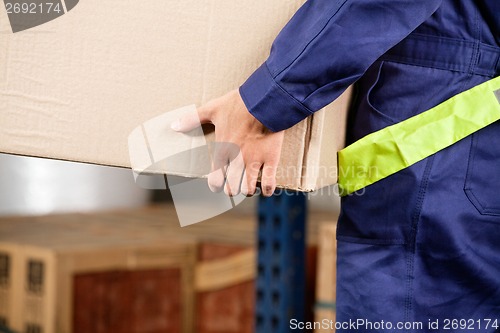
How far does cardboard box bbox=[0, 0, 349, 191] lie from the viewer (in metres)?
1.02

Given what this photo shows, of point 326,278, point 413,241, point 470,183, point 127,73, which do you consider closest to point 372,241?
point 413,241

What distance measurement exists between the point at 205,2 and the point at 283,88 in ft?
0.60

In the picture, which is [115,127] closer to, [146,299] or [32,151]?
[32,151]

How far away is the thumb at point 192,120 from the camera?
102 cm

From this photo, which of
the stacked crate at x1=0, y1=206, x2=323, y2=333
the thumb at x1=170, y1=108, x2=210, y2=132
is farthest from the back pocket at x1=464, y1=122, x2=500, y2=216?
the stacked crate at x1=0, y1=206, x2=323, y2=333

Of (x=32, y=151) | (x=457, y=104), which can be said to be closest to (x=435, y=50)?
(x=457, y=104)

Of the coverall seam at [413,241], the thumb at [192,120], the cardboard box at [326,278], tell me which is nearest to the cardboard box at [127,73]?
the thumb at [192,120]

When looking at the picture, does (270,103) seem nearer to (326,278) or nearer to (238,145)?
(238,145)

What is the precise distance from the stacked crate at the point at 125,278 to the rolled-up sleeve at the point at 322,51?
1249mm

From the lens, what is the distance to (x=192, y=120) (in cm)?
103

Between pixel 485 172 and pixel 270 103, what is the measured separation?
344mm

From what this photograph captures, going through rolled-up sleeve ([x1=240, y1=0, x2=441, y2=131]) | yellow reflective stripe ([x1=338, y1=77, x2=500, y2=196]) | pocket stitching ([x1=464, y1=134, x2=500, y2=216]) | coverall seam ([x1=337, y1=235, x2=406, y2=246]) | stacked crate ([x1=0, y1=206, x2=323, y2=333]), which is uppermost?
rolled-up sleeve ([x1=240, y1=0, x2=441, y2=131])

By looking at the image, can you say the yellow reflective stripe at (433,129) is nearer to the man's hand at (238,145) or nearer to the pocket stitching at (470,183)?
the pocket stitching at (470,183)

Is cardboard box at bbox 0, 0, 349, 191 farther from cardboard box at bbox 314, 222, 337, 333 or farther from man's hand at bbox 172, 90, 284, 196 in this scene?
cardboard box at bbox 314, 222, 337, 333
